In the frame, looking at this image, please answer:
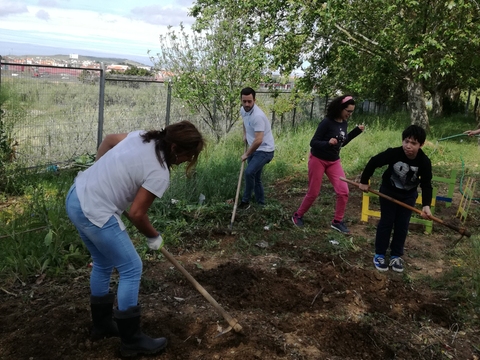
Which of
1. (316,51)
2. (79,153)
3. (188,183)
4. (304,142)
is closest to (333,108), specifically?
(188,183)

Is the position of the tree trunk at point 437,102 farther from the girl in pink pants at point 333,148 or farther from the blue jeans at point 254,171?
the girl in pink pants at point 333,148

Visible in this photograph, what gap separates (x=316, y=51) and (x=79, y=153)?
9.77 meters

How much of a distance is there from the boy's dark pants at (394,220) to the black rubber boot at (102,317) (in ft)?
9.10

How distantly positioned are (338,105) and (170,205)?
7.80 ft

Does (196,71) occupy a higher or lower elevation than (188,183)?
higher

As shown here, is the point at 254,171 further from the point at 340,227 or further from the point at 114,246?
the point at 114,246

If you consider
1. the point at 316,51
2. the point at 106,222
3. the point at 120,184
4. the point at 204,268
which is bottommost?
the point at 204,268

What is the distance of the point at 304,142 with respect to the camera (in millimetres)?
11273

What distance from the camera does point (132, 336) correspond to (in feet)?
8.87

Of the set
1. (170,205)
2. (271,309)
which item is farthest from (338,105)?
(271,309)

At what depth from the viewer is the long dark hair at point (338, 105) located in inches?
199

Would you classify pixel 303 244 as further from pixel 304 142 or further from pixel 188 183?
pixel 304 142

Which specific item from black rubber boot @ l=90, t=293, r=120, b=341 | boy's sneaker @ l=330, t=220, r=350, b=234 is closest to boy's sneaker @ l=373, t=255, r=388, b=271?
boy's sneaker @ l=330, t=220, r=350, b=234

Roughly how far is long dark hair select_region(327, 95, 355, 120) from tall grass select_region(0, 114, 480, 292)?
4.74 ft
